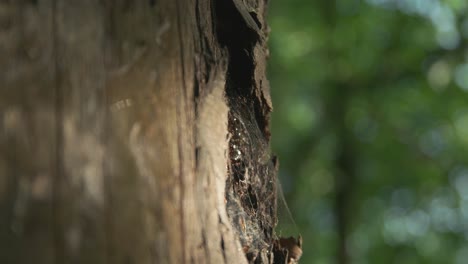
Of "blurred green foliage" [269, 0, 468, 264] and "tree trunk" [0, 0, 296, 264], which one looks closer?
"tree trunk" [0, 0, 296, 264]

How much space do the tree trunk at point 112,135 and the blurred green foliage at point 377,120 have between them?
10614 mm

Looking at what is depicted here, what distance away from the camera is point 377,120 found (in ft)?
39.9

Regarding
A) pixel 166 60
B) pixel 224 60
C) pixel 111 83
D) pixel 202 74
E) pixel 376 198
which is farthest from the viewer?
pixel 376 198

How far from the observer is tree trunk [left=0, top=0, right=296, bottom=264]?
0.95m

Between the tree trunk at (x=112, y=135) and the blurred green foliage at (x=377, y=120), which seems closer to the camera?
the tree trunk at (x=112, y=135)

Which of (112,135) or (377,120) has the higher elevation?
(112,135)

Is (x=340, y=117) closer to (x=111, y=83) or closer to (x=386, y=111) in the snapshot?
(x=386, y=111)

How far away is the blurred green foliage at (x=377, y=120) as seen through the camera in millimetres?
11578

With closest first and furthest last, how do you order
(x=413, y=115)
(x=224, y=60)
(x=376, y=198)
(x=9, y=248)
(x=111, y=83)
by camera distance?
(x=9, y=248) < (x=111, y=83) < (x=224, y=60) < (x=413, y=115) < (x=376, y=198)

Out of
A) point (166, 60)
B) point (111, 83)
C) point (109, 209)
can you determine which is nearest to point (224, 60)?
point (166, 60)

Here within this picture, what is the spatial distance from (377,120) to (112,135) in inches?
451

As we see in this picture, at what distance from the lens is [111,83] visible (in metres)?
1.05

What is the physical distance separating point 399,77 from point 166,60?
11250mm

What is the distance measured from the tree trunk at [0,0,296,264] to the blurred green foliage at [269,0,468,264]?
10.6m
